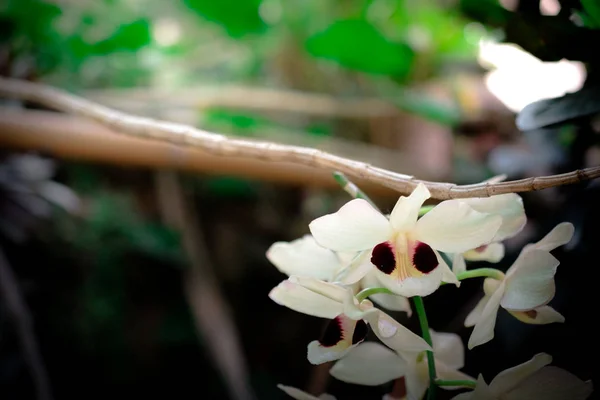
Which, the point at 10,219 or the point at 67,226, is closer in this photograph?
the point at 10,219

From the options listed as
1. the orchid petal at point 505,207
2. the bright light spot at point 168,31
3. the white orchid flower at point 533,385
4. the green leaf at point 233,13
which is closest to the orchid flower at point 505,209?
the orchid petal at point 505,207

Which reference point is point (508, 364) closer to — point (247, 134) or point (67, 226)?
point (247, 134)

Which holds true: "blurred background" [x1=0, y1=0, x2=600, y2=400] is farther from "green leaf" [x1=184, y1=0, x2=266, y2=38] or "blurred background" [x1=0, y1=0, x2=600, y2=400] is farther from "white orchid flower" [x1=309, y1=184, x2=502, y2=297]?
"white orchid flower" [x1=309, y1=184, x2=502, y2=297]

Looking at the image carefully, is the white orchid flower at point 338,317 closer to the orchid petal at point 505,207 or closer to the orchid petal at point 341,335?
the orchid petal at point 341,335

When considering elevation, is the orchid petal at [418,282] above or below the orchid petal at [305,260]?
below

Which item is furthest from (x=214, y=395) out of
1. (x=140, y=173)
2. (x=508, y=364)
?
(x=508, y=364)

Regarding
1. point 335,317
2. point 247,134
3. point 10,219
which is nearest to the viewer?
point 335,317
